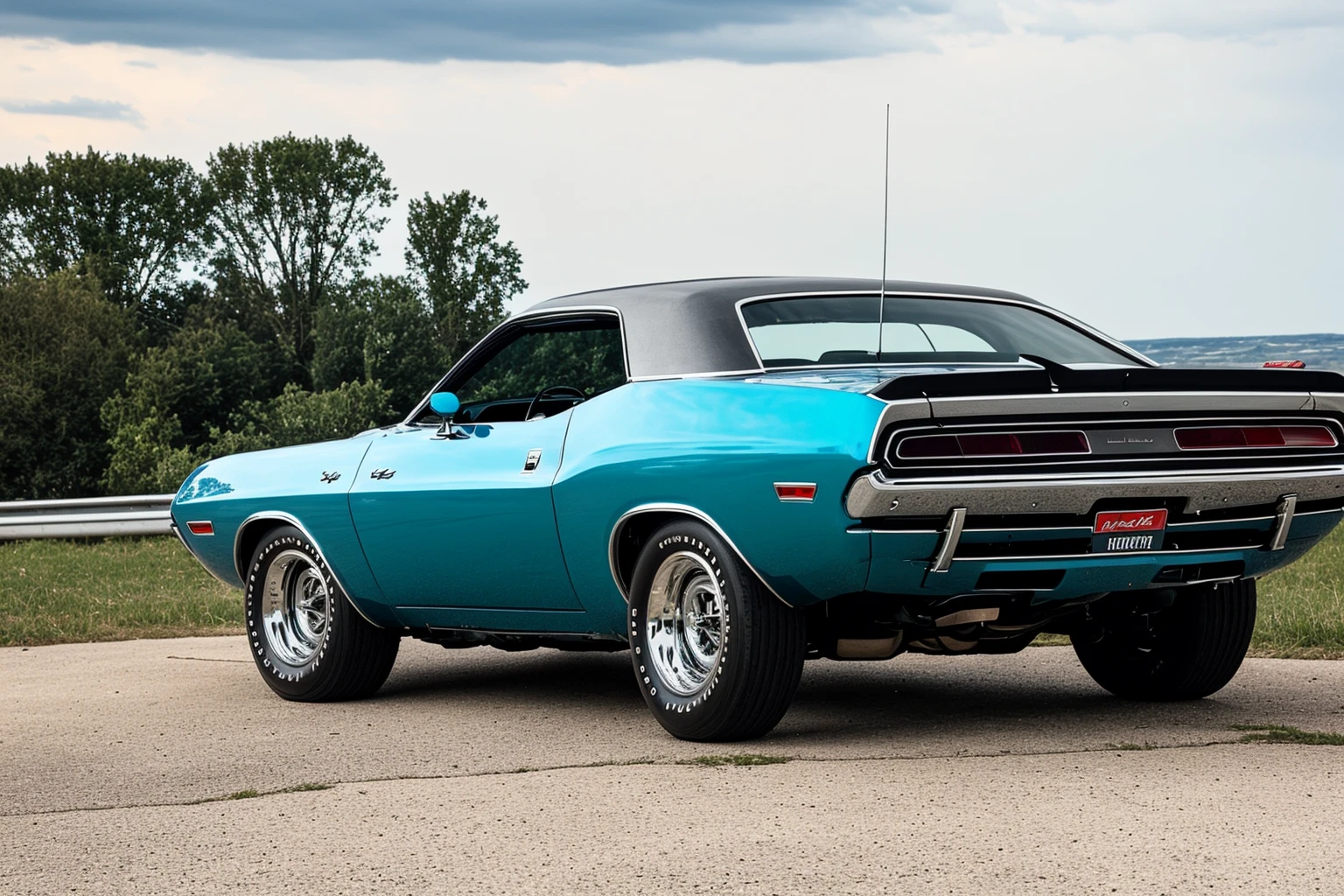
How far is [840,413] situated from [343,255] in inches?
2289

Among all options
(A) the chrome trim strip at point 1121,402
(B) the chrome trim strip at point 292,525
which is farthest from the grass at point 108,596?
(A) the chrome trim strip at point 1121,402

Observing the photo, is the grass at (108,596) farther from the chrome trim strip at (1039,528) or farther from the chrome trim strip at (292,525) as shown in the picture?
the chrome trim strip at (1039,528)

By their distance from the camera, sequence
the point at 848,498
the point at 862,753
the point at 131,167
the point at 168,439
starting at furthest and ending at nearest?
the point at 131,167 → the point at 168,439 → the point at 862,753 → the point at 848,498

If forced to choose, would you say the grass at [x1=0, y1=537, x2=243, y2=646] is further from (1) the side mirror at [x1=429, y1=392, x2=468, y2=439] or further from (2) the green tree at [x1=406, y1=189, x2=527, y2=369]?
(2) the green tree at [x1=406, y1=189, x2=527, y2=369]

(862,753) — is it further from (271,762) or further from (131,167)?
(131,167)

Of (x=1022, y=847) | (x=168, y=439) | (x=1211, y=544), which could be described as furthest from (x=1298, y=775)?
(x=168, y=439)

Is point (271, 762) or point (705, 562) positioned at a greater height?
point (705, 562)

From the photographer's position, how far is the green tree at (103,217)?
188 feet

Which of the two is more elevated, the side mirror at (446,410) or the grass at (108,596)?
the side mirror at (446,410)

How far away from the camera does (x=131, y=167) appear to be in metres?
58.1

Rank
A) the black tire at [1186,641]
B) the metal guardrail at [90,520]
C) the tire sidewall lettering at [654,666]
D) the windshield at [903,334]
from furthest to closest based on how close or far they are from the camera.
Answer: the metal guardrail at [90,520] → the black tire at [1186,641] → the windshield at [903,334] → the tire sidewall lettering at [654,666]

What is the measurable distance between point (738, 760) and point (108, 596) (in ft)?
24.4

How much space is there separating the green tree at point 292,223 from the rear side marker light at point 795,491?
5683 centimetres

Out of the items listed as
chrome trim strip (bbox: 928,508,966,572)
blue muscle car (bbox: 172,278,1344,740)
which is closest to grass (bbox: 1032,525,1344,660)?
blue muscle car (bbox: 172,278,1344,740)
